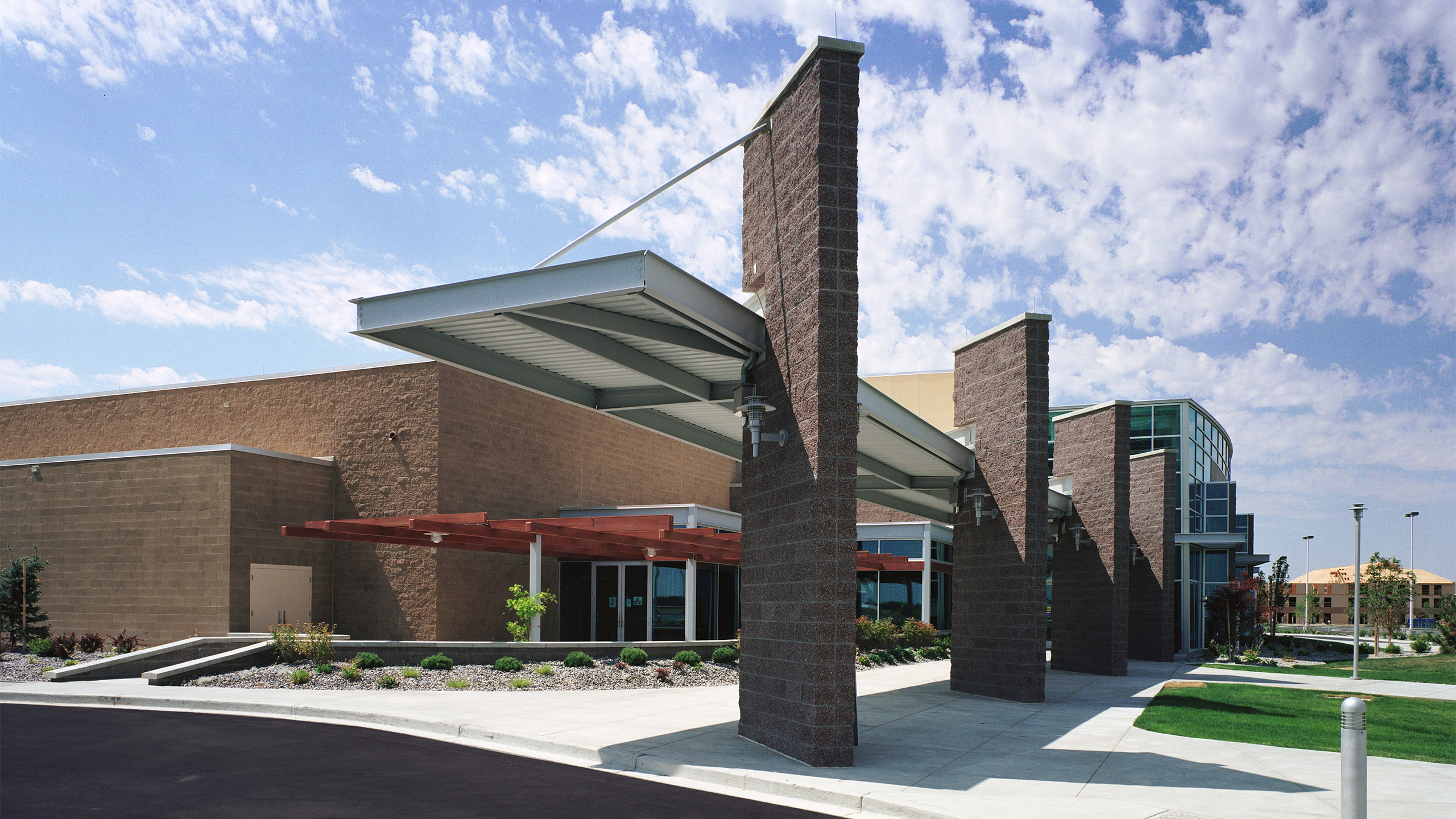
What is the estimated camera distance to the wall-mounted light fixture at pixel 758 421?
11.7m

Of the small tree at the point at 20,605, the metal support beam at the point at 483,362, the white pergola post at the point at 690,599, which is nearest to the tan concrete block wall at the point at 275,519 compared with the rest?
the small tree at the point at 20,605

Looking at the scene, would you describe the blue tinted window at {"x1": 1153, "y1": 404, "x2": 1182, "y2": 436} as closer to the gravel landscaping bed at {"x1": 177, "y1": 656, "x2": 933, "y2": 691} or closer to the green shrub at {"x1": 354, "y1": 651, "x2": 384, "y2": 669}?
the gravel landscaping bed at {"x1": 177, "y1": 656, "x2": 933, "y2": 691}

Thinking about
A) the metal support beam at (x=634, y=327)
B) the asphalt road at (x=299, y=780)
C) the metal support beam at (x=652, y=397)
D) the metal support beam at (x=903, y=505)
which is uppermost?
the metal support beam at (x=634, y=327)

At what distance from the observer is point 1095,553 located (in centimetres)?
2552

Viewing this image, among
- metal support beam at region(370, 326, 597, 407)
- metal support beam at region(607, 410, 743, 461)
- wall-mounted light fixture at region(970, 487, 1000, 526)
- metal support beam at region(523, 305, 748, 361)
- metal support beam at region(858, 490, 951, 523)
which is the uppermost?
metal support beam at region(523, 305, 748, 361)

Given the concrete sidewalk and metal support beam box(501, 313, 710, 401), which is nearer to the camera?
the concrete sidewalk

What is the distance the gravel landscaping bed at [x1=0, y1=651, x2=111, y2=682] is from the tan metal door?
3.24m

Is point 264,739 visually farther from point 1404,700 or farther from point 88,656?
point 1404,700

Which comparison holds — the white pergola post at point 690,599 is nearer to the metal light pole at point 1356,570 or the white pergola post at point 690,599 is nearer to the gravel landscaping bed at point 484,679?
the gravel landscaping bed at point 484,679

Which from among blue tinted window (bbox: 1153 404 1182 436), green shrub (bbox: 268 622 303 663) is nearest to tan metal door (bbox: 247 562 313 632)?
green shrub (bbox: 268 622 303 663)

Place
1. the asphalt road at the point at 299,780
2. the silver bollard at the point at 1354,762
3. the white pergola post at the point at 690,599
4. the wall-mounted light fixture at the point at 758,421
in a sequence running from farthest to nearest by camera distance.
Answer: the white pergola post at the point at 690,599 → the wall-mounted light fixture at the point at 758,421 → the asphalt road at the point at 299,780 → the silver bollard at the point at 1354,762

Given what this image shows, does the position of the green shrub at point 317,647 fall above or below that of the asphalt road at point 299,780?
below

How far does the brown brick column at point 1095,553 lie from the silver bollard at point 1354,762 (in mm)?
18809

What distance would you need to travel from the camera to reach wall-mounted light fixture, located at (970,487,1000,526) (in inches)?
731
